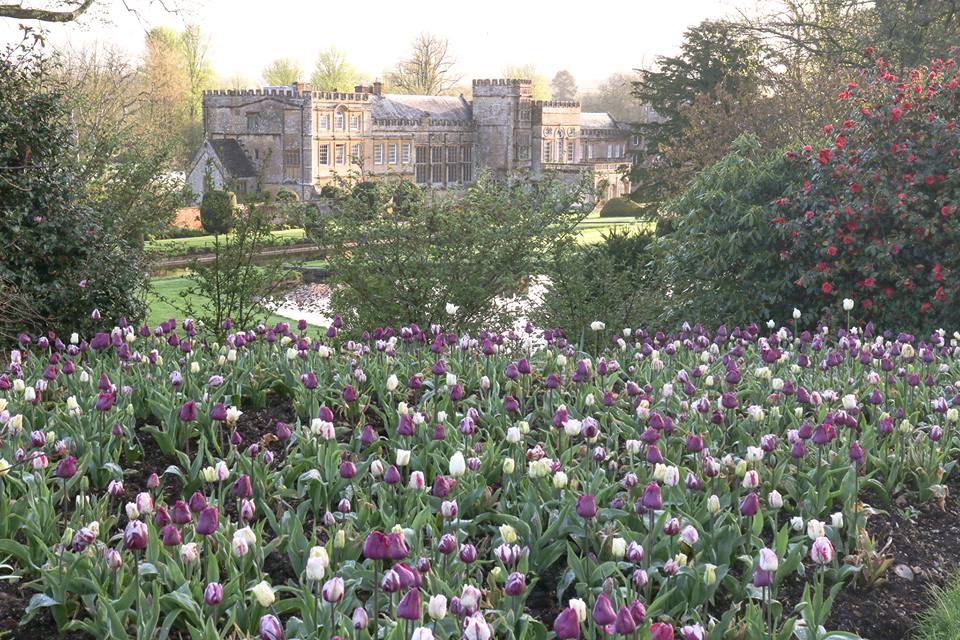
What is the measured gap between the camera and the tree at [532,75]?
9519 cm

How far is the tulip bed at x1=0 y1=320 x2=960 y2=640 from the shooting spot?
126 inches

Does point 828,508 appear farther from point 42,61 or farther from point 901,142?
point 42,61

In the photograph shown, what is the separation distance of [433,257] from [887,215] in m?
4.44

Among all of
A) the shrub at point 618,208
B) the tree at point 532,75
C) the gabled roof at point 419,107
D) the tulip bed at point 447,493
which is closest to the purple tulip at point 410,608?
the tulip bed at point 447,493

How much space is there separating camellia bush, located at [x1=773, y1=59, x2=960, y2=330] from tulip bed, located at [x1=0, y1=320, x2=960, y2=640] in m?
3.06

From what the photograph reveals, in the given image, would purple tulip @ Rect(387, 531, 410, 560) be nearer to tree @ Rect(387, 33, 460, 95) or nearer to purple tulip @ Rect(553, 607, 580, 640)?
purple tulip @ Rect(553, 607, 580, 640)

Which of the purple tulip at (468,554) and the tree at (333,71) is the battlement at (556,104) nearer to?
the tree at (333,71)

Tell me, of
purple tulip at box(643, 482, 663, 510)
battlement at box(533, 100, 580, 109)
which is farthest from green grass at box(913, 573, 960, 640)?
battlement at box(533, 100, 580, 109)

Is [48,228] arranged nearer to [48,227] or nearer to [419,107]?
[48,227]

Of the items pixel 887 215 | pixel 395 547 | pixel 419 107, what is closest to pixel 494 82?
pixel 419 107

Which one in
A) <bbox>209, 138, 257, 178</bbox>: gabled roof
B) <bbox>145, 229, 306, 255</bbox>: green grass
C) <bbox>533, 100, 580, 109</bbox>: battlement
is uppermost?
<bbox>533, 100, 580, 109</bbox>: battlement

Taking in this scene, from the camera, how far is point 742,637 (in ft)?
10.5

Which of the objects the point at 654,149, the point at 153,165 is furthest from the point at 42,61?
the point at 654,149

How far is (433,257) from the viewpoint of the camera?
11.0m
